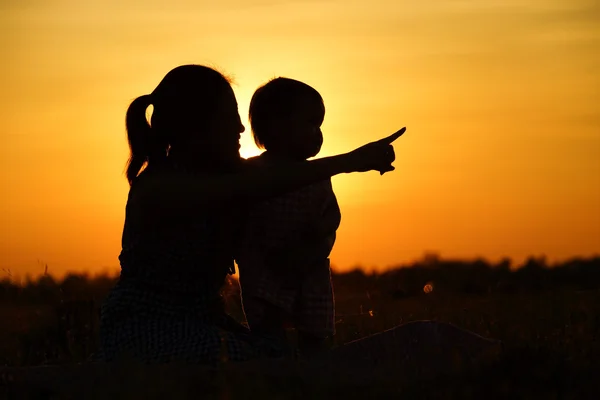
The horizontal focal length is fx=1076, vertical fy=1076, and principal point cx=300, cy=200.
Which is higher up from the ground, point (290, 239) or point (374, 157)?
point (374, 157)

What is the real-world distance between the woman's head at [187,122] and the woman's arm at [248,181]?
0.22 metres

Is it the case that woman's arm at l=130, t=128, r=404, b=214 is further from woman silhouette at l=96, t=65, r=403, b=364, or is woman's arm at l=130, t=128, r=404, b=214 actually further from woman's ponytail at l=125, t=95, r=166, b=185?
woman's ponytail at l=125, t=95, r=166, b=185

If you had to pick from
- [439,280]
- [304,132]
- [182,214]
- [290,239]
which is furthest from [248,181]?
[439,280]

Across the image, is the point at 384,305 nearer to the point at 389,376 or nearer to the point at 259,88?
the point at 259,88

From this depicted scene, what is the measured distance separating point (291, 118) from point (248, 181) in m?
1.25

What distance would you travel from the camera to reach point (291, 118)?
7.21 metres

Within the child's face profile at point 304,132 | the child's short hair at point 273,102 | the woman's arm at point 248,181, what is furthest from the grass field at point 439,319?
the child's short hair at point 273,102

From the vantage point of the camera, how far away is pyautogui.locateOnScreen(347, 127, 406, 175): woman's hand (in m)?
6.02

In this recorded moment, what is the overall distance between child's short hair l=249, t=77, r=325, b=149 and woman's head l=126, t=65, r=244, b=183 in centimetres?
81

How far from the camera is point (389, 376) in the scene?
5.46m

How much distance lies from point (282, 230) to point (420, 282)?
1020 centimetres

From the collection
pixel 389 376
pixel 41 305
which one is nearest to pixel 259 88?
pixel 389 376

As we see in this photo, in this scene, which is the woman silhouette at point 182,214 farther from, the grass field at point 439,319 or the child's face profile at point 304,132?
the grass field at point 439,319

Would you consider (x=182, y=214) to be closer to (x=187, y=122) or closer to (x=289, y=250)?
(x=187, y=122)
